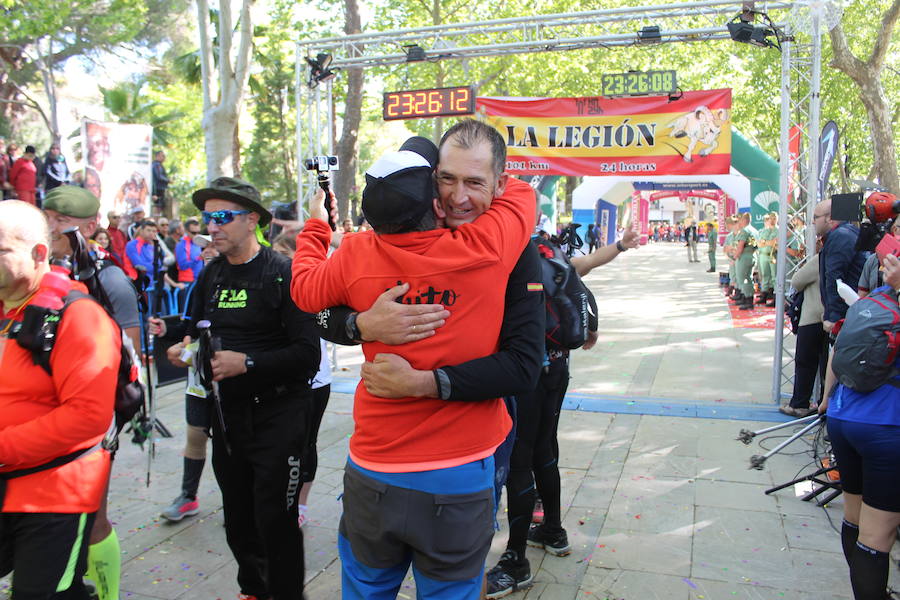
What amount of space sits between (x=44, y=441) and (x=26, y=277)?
53 cm

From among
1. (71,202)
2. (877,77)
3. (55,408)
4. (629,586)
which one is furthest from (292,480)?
(877,77)

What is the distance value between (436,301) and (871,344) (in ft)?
6.12

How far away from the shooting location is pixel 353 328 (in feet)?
6.18

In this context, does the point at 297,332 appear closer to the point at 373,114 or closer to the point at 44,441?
the point at 44,441

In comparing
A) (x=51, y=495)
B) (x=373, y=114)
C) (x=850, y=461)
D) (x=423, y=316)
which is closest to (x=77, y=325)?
(x=51, y=495)

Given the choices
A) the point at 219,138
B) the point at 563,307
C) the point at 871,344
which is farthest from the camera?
the point at 219,138

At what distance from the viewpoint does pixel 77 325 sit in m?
2.17

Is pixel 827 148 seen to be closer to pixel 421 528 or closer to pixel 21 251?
pixel 421 528

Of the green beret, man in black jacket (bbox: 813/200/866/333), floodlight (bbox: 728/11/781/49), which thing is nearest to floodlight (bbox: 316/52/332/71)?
floodlight (bbox: 728/11/781/49)

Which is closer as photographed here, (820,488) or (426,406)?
(426,406)

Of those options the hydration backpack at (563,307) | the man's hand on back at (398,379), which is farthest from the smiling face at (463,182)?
the hydration backpack at (563,307)

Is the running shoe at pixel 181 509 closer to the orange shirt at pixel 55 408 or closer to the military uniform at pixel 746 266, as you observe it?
the orange shirt at pixel 55 408

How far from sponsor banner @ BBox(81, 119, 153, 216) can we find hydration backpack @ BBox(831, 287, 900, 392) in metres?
11.2

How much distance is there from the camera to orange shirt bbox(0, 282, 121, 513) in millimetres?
2086
